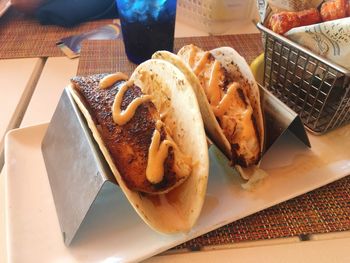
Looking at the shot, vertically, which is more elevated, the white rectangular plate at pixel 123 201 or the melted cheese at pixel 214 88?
the melted cheese at pixel 214 88

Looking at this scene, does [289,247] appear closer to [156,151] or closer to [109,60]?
[156,151]

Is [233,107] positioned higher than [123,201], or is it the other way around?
[233,107]

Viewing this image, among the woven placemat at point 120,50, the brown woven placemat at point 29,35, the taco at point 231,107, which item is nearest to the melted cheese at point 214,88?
the taco at point 231,107

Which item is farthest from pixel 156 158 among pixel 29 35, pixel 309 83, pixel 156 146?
pixel 29 35

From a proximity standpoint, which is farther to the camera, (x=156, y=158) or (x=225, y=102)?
(x=225, y=102)

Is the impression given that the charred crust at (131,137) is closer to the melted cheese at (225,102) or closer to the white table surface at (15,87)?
the melted cheese at (225,102)

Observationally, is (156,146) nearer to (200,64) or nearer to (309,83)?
(200,64)

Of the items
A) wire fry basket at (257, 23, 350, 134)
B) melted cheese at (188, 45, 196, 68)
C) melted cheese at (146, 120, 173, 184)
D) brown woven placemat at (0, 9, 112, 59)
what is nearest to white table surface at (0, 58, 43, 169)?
brown woven placemat at (0, 9, 112, 59)
